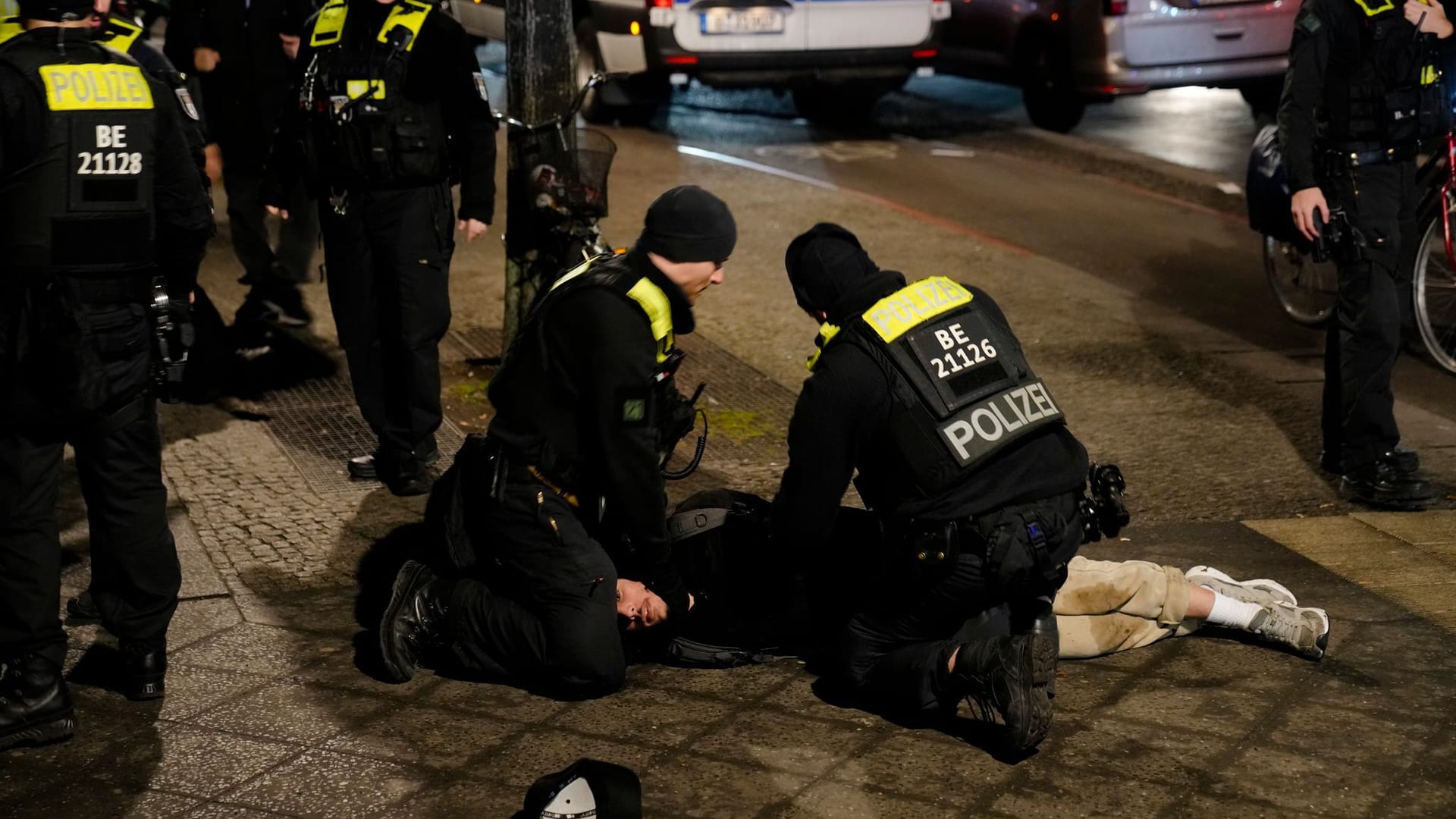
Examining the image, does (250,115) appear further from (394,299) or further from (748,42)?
(748,42)

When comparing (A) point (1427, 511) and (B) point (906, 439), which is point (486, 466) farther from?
(A) point (1427, 511)

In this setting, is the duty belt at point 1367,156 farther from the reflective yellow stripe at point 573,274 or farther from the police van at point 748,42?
the police van at point 748,42

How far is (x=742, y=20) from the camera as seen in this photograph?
12.4 meters

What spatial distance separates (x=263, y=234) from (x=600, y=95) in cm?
558

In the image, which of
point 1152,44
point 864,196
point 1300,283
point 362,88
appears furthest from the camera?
point 1152,44

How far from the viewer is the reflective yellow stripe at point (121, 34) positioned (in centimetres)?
527

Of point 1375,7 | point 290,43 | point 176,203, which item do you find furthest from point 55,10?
point 1375,7

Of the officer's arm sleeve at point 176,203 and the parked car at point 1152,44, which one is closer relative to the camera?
the officer's arm sleeve at point 176,203

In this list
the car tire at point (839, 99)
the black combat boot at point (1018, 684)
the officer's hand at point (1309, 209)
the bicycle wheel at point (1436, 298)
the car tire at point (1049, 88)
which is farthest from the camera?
the car tire at point (839, 99)

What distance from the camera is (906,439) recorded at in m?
4.22

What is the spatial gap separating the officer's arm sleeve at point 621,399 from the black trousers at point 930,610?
1.91 feet

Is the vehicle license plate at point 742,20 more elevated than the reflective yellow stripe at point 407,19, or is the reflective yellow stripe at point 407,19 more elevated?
the reflective yellow stripe at point 407,19

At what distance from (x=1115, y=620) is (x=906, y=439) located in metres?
0.92

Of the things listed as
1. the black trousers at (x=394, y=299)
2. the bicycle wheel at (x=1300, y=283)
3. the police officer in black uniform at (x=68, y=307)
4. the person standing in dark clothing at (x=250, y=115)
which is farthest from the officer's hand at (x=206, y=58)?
the bicycle wheel at (x=1300, y=283)
